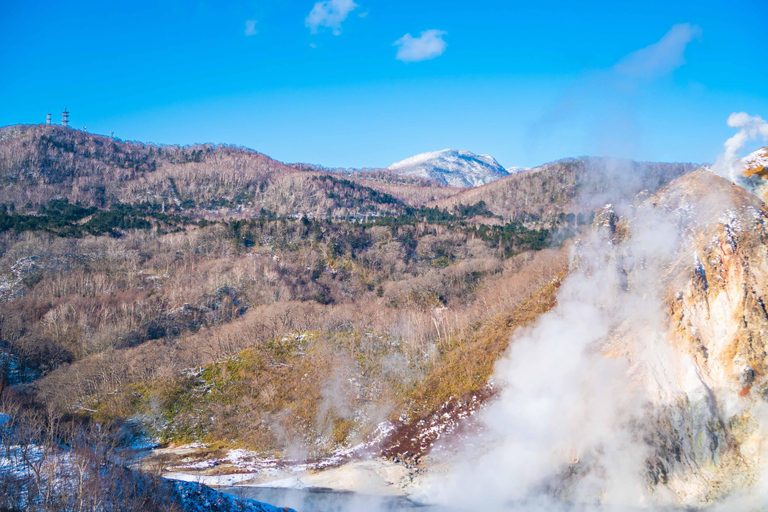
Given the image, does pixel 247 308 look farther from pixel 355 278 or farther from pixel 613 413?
pixel 613 413

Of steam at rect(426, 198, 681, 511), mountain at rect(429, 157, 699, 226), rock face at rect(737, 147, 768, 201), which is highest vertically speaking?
mountain at rect(429, 157, 699, 226)

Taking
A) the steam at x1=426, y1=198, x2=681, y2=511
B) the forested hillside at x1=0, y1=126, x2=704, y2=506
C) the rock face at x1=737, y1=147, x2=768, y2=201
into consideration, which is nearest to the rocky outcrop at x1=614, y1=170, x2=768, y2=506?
the steam at x1=426, y1=198, x2=681, y2=511

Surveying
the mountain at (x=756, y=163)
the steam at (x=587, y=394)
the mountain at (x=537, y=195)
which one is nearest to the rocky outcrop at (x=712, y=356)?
the steam at (x=587, y=394)

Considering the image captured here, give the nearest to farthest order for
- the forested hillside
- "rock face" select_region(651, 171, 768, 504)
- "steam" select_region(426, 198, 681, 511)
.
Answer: "rock face" select_region(651, 171, 768, 504) < "steam" select_region(426, 198, 681, 511) < the forested hillside

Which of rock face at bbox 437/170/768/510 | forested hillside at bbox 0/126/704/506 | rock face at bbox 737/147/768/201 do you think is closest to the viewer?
rock face at bbox 437/170/768/510

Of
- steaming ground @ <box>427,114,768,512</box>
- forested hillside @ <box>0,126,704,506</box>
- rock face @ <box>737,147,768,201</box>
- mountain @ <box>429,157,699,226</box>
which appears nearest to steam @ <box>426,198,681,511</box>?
steaming ground @ <box>427,114,768,512</box>

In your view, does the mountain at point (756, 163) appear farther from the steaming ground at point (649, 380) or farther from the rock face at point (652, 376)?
the rock face at point (652, 376)

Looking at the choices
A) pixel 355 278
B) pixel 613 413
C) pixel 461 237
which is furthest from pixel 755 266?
pixel 461 237

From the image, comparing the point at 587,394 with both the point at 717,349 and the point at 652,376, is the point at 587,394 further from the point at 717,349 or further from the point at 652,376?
the point at 717,349

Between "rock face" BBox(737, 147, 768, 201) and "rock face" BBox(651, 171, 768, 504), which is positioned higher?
"rock face" BBox(737, 147, 768, 201)

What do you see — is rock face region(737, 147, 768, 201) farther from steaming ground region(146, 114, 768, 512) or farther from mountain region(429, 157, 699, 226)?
mountain region(429, 157, 699, 226)

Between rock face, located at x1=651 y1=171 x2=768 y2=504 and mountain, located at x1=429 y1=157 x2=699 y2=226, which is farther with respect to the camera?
mountain, located at x1=429 y1=157 x2=699 y2=226
